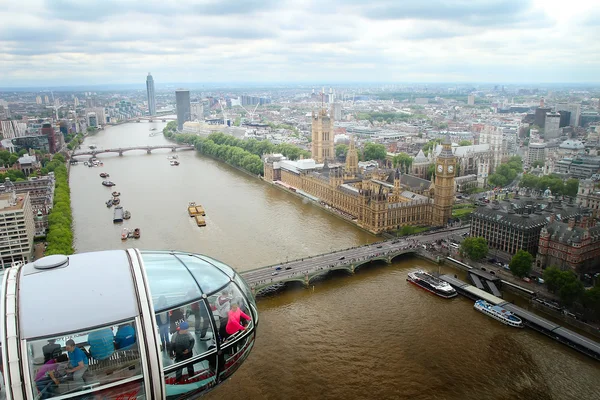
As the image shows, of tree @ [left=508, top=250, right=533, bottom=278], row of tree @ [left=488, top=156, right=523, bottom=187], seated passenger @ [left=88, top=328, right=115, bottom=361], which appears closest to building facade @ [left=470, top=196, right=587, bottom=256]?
tree @ [left=508, top=250, right=533, bottom=278]

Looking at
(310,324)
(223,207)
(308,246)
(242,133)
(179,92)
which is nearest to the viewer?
(310,324)

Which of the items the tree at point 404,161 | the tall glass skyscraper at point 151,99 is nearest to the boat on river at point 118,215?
the tree at point 404,161

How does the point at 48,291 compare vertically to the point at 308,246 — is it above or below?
above

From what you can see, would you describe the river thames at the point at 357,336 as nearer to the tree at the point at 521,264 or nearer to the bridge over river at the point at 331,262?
the bridge over river at the point at 331,262

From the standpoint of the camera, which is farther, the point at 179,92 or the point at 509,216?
the point at 179,92

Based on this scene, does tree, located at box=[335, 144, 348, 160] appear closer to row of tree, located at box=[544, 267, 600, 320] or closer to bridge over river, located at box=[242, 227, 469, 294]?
bridge over river, located at box=[242, 227, 469, 294]

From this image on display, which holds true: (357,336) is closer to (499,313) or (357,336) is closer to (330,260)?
(499,313)

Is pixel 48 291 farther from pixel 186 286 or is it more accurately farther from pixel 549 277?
pixel 549 277

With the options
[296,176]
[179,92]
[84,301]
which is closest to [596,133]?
[296,176]
